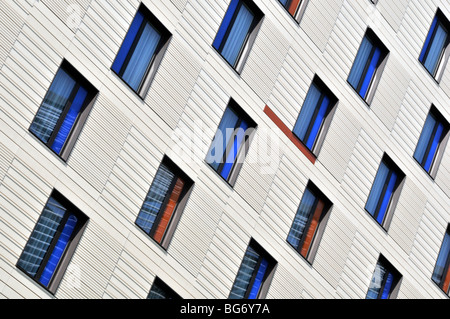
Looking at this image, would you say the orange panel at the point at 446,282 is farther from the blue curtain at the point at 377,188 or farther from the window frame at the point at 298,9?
the window frame at the point at 298,9

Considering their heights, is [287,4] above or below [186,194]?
above

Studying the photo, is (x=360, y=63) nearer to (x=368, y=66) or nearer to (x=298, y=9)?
(x=368, y=66)

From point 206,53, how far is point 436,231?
11954mm

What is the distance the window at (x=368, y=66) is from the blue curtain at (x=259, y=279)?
7209mm

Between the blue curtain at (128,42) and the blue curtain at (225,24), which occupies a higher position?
the blue curtain at (225,24)

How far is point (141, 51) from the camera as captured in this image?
78.6 feet

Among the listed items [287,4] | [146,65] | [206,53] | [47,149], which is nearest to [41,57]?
[47,149]

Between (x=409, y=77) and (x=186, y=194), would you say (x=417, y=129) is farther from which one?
(x=186, y=194)

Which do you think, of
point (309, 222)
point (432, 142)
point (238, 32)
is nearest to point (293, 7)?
point (238, 32)

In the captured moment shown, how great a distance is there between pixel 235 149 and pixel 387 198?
7508 mm

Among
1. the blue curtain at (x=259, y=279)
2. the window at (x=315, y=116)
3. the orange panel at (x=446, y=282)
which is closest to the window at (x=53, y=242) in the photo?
the blue curtain at (x=259, y=279)

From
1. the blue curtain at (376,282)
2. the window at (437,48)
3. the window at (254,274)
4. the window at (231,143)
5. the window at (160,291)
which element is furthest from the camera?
the window at (437,48)

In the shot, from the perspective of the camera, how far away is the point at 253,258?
2584 centimetres

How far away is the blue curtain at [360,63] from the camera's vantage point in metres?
29.8
